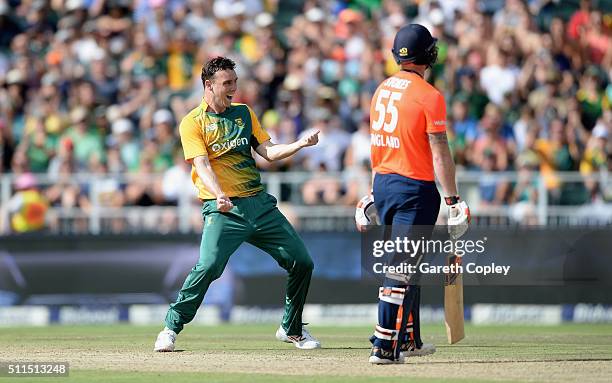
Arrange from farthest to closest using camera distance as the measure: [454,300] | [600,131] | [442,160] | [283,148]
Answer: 1. [600,131]
2. [283,148]
3. [454,300]
4. [442,160]

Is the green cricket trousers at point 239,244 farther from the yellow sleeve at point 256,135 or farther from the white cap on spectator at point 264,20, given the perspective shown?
the white cap on spectator at point 264,20

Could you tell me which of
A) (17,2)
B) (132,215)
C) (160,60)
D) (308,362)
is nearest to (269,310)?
(132,215)

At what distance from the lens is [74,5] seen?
22203 mm

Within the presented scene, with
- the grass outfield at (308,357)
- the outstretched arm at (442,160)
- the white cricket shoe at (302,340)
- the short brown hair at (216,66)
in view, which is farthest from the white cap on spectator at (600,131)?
the outstretched arm at (442,160)

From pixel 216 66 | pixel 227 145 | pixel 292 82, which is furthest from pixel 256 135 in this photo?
pixel 292 82

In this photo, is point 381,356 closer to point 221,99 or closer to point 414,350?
point 414,350

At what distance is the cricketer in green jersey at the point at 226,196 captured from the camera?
11039mm

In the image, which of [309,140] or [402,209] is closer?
[402,209]

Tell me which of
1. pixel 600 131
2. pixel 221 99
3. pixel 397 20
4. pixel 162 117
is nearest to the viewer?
pixel 221 99

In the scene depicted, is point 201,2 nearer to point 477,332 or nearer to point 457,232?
point 477,332

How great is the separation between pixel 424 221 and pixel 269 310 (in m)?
7.84

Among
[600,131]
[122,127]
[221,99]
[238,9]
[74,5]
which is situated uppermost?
[74,5]

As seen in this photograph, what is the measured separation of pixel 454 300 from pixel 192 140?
2589 millimetres

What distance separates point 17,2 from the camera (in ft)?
74.2
